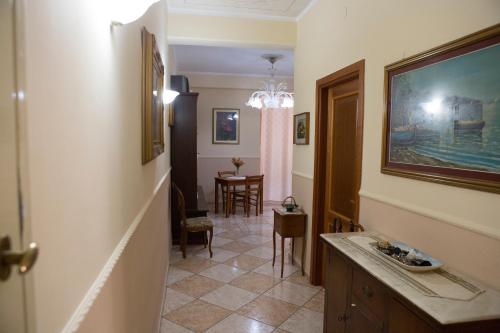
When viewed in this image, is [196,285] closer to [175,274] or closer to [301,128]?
[175,274]

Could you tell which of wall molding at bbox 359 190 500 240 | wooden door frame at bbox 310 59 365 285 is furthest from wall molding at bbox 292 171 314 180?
wall molding at bbox 359 190 500 240

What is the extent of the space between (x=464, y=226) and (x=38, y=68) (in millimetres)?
1692

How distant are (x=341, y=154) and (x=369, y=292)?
1.52 m

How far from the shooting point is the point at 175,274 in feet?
11.8

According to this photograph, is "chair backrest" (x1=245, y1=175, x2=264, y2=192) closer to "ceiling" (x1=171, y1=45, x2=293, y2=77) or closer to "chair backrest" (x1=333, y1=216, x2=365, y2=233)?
"ceiling" (x1=171, y1=45, x2=293, y2=77)

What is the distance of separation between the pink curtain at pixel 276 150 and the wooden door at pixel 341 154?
14.0ft

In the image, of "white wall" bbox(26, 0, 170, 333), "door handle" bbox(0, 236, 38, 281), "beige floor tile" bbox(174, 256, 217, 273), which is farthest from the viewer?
"beige floor tile" bbox(174, 256, 217, 273)

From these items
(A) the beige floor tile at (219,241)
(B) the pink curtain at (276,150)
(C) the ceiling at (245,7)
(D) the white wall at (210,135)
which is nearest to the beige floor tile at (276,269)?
(A) the beige floor tile at (219,241)

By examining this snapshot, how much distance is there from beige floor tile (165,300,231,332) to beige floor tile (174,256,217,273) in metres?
0.77

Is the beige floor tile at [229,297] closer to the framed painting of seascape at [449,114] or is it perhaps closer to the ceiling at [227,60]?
the framed painting of seascape at [449,114]

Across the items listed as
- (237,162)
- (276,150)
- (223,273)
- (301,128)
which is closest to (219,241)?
(223,273)

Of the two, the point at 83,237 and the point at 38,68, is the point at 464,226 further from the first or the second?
the point at 38,68

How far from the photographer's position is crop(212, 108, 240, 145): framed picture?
718 centimetres

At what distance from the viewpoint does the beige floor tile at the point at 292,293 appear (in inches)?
120
